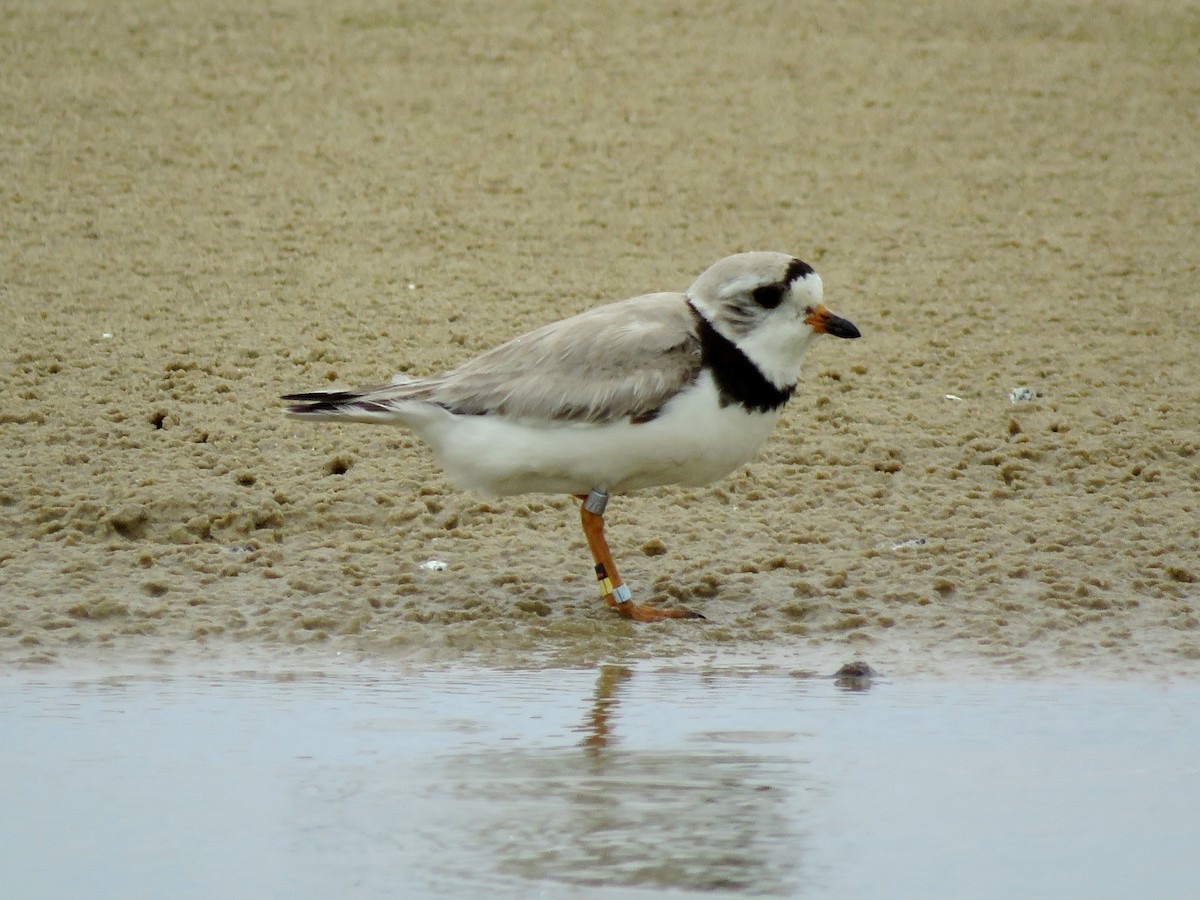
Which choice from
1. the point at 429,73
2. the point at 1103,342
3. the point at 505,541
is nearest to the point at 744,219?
the point at 1103,342

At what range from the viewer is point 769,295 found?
545 centimetres

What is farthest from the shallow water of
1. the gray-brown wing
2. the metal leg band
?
the gray-brown wing

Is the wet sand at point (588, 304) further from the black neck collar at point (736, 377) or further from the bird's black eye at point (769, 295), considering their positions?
the bird's black eye at point (769, 295)

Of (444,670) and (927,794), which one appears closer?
→ (927,794)

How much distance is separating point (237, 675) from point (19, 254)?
13.8 feet

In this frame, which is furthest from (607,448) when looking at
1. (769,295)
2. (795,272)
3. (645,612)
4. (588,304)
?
(588,304)

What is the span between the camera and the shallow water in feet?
12.0

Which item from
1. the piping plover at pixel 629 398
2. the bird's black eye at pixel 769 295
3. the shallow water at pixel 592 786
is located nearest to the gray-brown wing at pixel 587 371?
the piping plover at pixel 629 398

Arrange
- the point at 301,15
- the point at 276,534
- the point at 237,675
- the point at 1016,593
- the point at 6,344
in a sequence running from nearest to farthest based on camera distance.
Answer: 1. the point at 237,675
2. the point at 1016,593
3. the point at 276,534
4. the point at 6,344
5. the point at 301,15

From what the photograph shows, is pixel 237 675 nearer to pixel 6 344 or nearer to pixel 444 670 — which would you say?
pixel 444 670

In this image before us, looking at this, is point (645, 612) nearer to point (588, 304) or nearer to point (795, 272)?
point (795, 272)

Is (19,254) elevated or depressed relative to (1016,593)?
elevated

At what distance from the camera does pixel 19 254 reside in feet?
28.4

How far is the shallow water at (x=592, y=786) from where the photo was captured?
3.65 meters
